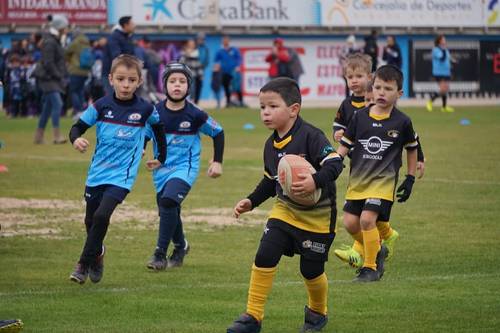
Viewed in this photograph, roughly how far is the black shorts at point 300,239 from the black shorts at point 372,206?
2238 mm

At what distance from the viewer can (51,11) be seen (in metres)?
45.2

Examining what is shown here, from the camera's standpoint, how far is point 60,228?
1367 centimetres

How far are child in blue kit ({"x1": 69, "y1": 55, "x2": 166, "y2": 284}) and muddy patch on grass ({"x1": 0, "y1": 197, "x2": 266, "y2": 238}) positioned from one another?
297cm

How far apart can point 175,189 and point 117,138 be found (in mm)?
983

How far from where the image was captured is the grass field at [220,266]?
8.62 m

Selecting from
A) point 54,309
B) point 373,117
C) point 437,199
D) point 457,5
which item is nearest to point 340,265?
point 373,117

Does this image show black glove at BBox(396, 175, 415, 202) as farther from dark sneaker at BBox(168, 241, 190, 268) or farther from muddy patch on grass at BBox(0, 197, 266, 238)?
muddy patch on grass at BBox(0, 197, 266, 238)

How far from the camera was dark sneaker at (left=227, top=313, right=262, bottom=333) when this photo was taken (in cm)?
783

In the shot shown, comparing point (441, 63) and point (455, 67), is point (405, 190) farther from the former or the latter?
point (455, 67)

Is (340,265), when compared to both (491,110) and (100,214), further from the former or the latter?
(491,110)

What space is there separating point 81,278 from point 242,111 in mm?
28443

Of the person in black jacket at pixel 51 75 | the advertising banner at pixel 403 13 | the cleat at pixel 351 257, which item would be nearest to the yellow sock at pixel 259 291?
the cleat at pixel 351 257

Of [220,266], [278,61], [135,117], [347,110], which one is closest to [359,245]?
[220,266]

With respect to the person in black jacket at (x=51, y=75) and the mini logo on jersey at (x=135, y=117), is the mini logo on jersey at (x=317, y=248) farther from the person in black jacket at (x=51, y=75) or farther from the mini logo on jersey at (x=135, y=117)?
the person in black jacket at (x=51, y=75)
